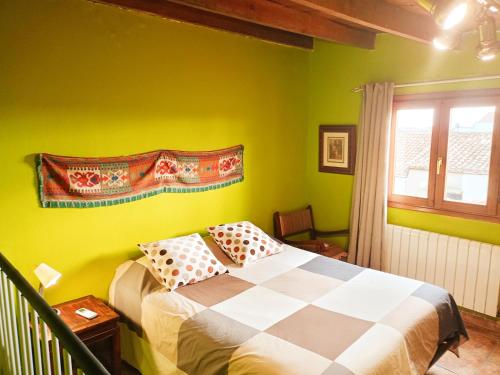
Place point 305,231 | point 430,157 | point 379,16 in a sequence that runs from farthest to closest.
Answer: point 305,231 → point 430,157 → point 379,16

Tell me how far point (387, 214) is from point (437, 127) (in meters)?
0.97

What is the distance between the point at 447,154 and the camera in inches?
133

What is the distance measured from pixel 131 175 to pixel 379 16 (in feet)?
6.95

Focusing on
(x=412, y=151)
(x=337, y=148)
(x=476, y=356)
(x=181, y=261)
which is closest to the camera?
(x=181, y=261)

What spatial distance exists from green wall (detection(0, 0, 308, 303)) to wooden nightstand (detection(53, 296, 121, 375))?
163mm

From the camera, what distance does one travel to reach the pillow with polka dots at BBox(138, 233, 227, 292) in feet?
8.70

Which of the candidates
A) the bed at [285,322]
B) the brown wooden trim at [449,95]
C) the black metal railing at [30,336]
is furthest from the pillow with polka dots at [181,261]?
the brown wooden trim at [449,95]

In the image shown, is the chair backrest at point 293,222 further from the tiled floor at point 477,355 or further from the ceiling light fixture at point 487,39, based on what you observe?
the ceiling light fixture at point 487,39

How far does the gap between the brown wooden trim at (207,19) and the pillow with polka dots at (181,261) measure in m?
1.73

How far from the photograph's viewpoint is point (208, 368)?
2025 mm

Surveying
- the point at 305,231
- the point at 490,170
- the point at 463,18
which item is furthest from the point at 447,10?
the point at 305,231

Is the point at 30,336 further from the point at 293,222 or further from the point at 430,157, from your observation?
the point at 430,157

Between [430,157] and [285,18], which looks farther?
[430,157]

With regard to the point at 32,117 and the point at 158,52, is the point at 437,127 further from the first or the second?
the point at 32,117
